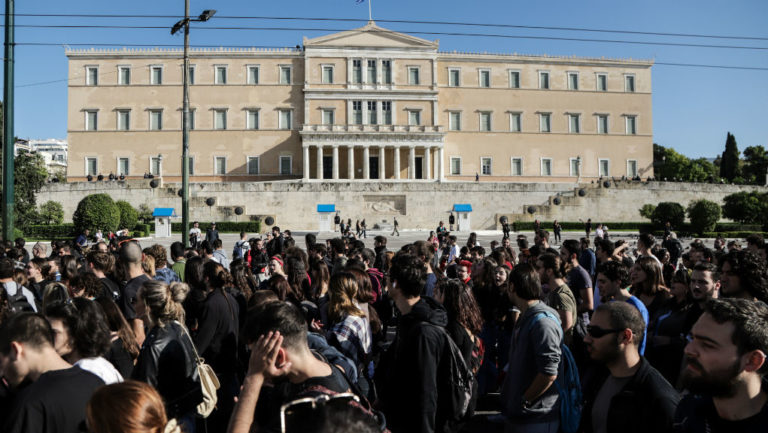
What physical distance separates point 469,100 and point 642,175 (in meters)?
18.5

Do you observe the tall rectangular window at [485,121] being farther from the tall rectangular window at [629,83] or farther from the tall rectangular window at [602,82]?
the tall rectangular window at [629,83]

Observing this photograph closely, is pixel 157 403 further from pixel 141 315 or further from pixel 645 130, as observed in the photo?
pixel 645 130

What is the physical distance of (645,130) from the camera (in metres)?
52.9

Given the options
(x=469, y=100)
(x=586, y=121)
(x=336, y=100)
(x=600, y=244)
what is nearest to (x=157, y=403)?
(x=600, y=244)

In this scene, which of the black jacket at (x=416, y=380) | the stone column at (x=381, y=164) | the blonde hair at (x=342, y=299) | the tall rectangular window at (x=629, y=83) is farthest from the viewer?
the tall rectangular window at (x=629, y=83)

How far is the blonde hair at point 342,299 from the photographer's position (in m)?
4.18

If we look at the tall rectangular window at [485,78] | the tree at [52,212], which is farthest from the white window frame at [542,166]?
the tree at [52,212]

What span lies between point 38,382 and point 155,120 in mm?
50301

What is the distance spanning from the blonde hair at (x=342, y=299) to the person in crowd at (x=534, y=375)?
1218mm

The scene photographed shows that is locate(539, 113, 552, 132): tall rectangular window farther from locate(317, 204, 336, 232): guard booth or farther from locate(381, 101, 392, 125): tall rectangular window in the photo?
locate(317, 204, 336, 232): guard booth

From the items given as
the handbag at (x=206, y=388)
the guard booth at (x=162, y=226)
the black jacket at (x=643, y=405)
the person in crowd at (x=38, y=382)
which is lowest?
the handbag at (x=206, y=388)

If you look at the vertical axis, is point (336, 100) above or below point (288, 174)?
above

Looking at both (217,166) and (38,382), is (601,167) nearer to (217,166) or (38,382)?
(217,166)

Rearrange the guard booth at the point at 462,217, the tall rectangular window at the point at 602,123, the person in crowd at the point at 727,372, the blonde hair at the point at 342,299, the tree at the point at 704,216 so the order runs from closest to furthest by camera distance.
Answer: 1. the person in crowd at the point at 727,372
2. the blonde hair at the point at 342,299
3. the tree at the point at 704,216
4. the guard booth at the point at 462,217
5. the tall rectangular window at the point at 602,123
